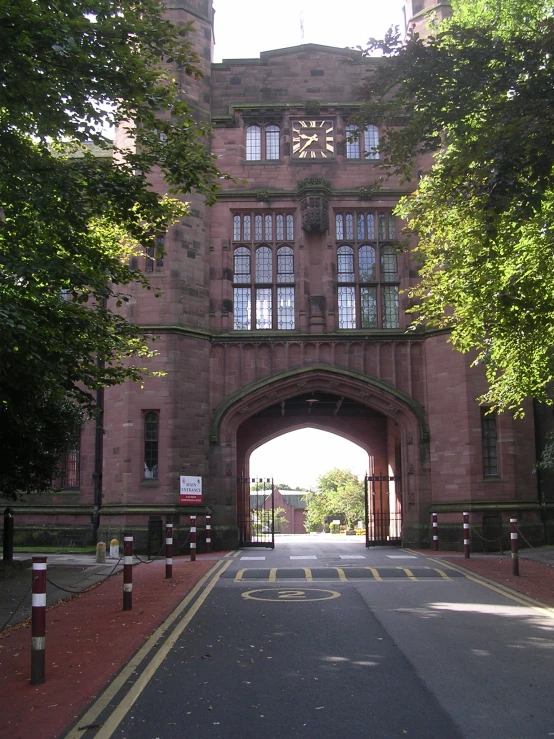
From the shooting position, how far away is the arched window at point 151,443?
22719 mm

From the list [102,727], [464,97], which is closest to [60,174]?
[464,97]

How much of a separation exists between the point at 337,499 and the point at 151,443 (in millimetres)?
49455

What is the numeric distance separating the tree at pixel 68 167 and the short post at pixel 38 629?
11.8 ft

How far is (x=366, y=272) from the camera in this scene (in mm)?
25281

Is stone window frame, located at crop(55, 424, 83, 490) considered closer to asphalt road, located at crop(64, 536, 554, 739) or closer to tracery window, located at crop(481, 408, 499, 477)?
tracery window, located at crop(481, 408, 499, 477)

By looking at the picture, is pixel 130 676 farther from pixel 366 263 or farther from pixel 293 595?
pixel 366 263

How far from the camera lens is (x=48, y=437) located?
1620cm

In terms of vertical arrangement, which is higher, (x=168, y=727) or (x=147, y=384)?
(x=147, y=384)

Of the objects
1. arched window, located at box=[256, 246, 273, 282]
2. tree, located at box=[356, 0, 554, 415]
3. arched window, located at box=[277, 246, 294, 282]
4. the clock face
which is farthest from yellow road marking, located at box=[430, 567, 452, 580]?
the clock face

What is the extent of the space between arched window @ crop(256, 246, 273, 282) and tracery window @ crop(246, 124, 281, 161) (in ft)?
10.1

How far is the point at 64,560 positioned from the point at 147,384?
5742mm

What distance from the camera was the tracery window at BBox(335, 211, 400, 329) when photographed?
82.2ft

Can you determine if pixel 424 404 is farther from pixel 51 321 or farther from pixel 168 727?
pixel 168 727

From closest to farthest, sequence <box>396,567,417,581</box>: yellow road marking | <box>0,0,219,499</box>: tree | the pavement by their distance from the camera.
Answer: the pavement < <box>0,0,219,499</box>: tree < <box>396,567,417,581</box>: yellow road marking
